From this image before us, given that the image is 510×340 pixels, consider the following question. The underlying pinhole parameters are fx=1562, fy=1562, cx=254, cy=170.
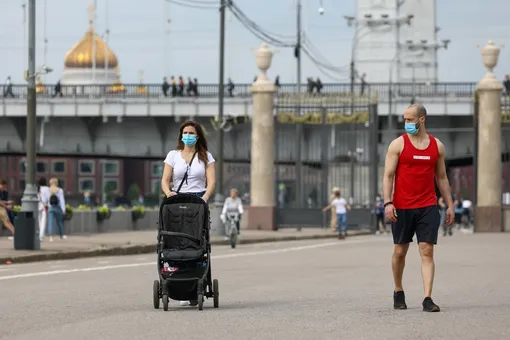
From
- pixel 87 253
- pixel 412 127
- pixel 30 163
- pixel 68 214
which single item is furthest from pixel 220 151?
pixel 412 127

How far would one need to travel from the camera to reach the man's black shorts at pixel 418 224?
45.6ft

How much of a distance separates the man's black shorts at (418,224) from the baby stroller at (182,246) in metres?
1.73

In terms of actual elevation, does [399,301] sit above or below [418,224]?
below

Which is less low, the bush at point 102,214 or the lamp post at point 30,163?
the lamp post at point 30,163

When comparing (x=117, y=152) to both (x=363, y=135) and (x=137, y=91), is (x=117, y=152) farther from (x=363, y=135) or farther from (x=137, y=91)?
(x=363, y=135)

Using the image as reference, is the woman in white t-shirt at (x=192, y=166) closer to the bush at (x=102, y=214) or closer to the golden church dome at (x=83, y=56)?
the bush at (x=102, y=214)

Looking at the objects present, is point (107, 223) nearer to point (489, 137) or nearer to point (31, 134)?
point (489, 137)

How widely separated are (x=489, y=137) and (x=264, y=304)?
4521 cm

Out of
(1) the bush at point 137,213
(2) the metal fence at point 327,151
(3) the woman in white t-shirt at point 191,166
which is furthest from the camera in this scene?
(2) the metal fence at point 327,151

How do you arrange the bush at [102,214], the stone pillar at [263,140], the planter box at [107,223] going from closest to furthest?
1. the planter box at [107,223]
2. the bush at [102,214]
3. the stone pillar at [263,140]

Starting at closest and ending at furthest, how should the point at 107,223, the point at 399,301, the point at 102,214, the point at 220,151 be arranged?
the point at 399,301
the point at 102,214
the point at 220,151
the point at 107,223

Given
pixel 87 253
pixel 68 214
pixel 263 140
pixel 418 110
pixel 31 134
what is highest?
pixel 263 140

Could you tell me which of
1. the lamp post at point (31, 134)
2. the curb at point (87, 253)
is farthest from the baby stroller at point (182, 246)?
the lamp post at point (31, 134)

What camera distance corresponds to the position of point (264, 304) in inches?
604
